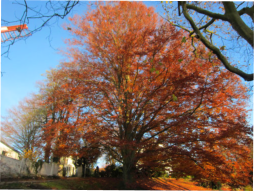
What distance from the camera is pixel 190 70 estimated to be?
31.0 feet

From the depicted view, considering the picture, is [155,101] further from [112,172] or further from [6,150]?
[6,150]

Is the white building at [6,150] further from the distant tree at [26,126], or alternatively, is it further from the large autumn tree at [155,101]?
the large autumn tree at [155,101]

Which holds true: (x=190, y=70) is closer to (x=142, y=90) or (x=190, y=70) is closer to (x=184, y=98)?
(x=184, y=98)

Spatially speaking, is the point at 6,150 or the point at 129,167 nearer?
the point at 129,167

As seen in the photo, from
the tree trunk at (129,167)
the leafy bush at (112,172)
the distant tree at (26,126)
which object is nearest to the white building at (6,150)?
the distant tree at (26,126)

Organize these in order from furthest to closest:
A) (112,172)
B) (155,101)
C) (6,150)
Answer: (6,150) < (112,172) < (155,101)

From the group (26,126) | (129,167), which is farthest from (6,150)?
(129,167)

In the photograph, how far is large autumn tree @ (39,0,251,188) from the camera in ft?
27.5

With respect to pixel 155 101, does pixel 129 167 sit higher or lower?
lower

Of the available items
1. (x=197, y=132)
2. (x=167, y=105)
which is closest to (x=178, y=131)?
(x=197, y=132)

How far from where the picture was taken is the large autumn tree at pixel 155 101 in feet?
27.5

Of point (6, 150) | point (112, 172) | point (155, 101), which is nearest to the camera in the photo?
point (155, 101)

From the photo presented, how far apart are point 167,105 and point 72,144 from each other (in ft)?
20.5

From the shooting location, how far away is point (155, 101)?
9.43 meters
